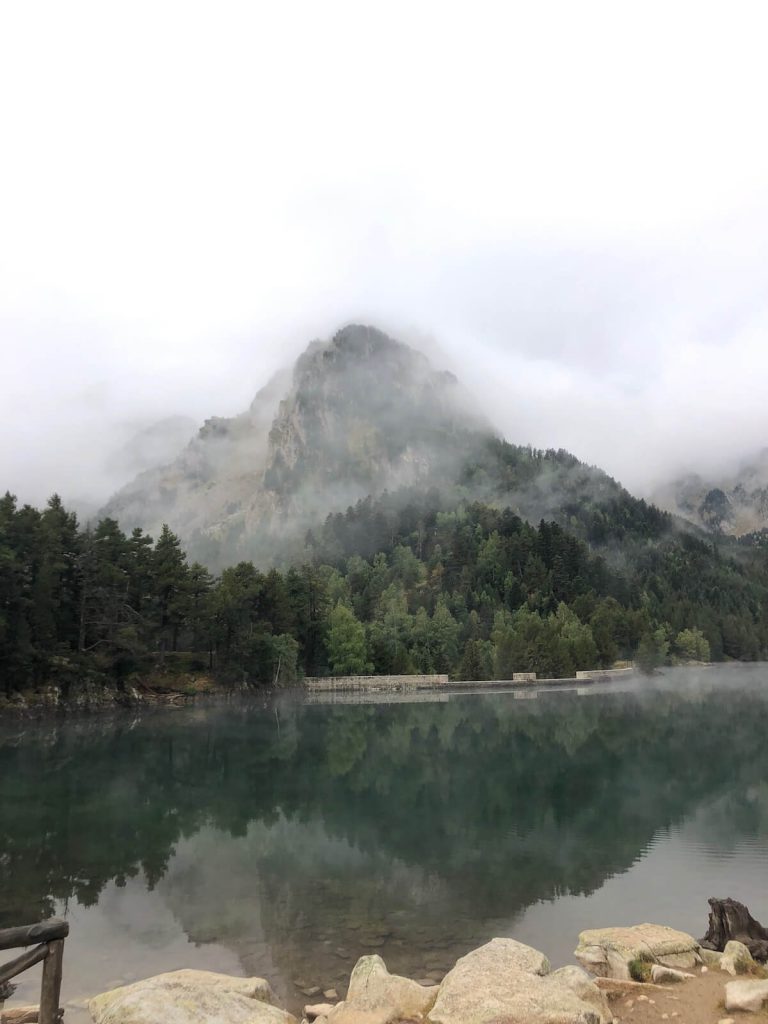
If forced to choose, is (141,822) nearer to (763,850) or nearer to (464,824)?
(464,824)

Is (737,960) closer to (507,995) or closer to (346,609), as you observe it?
(507,995)

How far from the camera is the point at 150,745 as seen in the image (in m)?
51.4

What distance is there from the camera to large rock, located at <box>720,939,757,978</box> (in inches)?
495

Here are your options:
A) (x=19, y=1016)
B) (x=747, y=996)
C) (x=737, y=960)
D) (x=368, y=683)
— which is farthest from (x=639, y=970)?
(x=368, y=683)

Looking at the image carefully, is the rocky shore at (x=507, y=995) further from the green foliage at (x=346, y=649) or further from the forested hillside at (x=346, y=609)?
the green foliage at (x=346, y=649)

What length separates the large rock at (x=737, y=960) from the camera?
12562mm

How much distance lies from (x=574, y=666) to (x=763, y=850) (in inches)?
4170

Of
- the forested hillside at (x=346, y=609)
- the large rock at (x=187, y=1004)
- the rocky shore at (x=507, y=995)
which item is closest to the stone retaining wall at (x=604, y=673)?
the forested hillside at (x=346, y=609)

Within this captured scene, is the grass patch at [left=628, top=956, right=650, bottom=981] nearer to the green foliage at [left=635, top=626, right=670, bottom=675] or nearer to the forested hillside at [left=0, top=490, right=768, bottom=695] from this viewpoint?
the forested hillside at [left=0, top=490, right=768, bottom=695]

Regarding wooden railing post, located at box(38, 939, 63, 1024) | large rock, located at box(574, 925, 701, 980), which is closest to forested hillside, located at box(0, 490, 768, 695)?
wooden railing post, located at box(38, 939, 63, 1024)

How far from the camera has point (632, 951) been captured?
13703mm

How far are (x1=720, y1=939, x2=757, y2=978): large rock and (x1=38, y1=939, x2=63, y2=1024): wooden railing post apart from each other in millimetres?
11021

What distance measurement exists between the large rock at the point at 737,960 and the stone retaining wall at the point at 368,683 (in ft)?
321

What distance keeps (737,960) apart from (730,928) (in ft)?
7.47
